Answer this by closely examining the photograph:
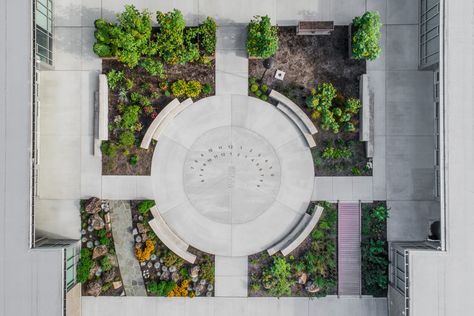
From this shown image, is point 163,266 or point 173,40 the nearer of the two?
point 173,40

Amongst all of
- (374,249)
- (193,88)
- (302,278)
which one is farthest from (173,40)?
(374,249)

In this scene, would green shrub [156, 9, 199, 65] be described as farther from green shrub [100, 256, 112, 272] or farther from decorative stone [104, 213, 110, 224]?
green shrub [100, 256, 112, 272]

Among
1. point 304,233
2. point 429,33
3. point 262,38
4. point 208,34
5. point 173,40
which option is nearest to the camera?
point 262,38

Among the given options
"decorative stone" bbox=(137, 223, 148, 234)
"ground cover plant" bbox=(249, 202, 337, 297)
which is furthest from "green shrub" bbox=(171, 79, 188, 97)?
"ground cover plant" bbox=(249, 202, 337, 297)

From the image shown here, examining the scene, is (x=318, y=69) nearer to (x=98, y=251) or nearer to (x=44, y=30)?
(x=44, y=30)

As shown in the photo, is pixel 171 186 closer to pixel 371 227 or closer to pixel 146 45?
pixel 146 45

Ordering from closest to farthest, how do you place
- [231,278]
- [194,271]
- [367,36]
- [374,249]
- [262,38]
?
[367,36] → [262,38] → [374,249] → [194,271] → [231,278]
